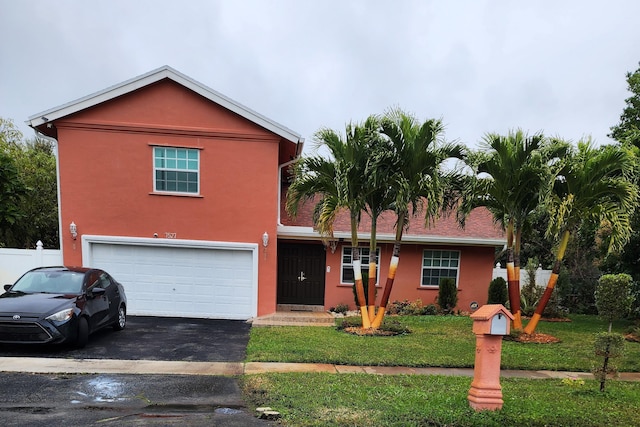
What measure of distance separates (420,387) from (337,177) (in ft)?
15.7

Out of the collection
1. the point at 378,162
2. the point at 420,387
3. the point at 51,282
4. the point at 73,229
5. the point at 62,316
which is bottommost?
the point at 420,387

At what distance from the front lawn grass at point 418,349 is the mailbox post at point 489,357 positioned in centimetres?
258

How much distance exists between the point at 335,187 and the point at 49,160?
18.0m

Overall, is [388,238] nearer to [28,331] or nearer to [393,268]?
[393,268]

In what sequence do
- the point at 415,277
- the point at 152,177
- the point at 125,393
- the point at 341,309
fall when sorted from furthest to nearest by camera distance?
the point at 415,277 < the point at 341,309 < the point at 152,177 < the point at 125,393

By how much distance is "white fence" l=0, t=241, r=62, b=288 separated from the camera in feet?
39.3

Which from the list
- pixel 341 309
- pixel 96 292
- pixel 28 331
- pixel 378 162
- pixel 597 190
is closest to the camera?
pixel 28 331

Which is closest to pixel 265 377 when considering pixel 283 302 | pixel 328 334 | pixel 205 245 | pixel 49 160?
pixel 328 334

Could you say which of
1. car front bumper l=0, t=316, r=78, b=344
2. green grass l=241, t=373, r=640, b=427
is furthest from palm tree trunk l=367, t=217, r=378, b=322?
car front bumper l=0, t=316, r=78, b=344

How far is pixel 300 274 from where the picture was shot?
13.7 metres

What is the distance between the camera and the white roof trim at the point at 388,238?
42.0 feet

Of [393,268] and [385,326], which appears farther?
[385,326]

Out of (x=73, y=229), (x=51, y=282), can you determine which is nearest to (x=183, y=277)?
(x=73, y=229)

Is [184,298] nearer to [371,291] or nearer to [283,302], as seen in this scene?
[283,302]
